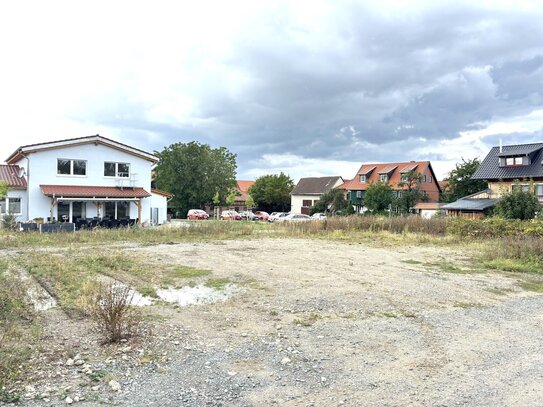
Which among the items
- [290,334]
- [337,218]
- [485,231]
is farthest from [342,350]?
[337,218]

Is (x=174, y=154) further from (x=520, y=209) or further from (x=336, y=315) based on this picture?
(x=336, y=315)

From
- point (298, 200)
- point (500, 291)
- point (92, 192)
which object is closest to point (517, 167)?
point (298, 200)

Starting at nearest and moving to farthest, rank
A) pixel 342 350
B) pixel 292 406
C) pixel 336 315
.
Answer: pixel 292 406, pixel 342 350, pixel 336 315

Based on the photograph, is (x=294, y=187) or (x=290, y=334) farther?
(x=294, y=187)

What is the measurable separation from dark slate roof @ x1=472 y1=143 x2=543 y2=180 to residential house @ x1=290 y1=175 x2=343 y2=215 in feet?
83.5

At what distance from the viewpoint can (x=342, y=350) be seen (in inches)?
211

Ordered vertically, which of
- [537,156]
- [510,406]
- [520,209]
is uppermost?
[537,156]

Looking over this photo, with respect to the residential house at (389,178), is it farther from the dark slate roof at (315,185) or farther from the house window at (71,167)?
the house window at (71,167)

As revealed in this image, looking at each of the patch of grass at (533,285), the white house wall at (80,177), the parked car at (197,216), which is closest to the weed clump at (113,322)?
the patch of grass at (533,285)

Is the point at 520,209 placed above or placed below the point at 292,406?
above

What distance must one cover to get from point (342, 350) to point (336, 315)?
1662 mm

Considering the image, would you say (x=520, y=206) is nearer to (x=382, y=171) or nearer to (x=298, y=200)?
(x=382, y=171)

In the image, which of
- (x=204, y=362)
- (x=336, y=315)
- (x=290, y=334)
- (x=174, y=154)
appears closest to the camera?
(x=204, y=362)

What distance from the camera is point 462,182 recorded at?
55781mm
